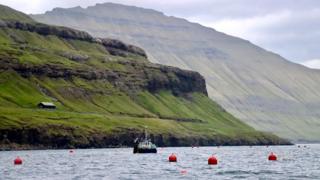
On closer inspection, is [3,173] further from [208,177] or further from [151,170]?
[208,177]

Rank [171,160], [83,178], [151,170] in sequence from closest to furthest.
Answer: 1. [83,178]
2. [151,170]
3. [171,160]

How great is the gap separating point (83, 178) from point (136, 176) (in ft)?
35.5

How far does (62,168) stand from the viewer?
146375 mm

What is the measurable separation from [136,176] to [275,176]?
23.9 metres

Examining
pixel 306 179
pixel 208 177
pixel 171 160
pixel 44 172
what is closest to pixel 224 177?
pixel 208 177

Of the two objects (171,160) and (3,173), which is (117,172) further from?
(171,160)

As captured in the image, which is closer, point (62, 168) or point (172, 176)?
point (172, 176)

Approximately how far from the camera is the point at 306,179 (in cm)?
11775

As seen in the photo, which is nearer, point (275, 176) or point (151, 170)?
point (275, 176)

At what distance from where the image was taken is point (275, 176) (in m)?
124

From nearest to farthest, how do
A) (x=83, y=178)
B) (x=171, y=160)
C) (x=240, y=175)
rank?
(x=83, y=178), (x=240, y=175), (x=171, y=160)

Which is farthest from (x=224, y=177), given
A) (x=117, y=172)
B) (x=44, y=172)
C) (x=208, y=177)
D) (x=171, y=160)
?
(x=171, y=160)

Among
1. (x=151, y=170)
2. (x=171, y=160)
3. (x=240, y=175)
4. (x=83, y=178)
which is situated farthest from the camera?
(x=171, y=160)

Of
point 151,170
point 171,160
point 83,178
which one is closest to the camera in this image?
point 83,178
